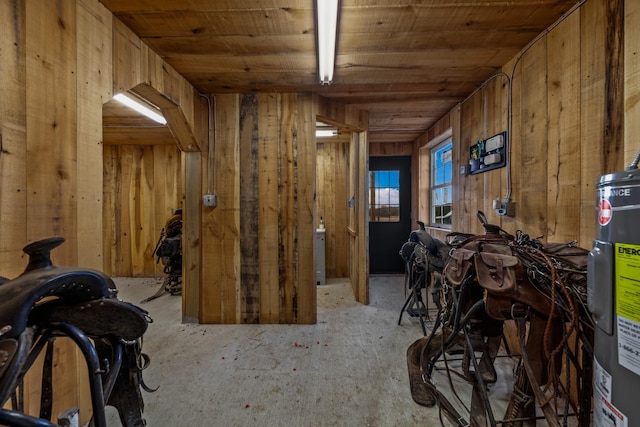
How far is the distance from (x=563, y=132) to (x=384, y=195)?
3195 mm

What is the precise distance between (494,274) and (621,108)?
1.08 m

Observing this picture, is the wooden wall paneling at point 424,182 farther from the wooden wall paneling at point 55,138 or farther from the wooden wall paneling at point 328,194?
the wooden wall paneling at point 55,138

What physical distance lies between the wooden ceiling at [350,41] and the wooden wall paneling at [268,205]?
26 centimetres

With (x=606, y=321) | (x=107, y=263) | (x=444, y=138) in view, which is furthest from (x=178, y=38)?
(x=107, y=263)

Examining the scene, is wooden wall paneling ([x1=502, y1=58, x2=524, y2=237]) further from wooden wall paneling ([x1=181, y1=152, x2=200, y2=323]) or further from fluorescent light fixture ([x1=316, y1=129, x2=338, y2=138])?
wooden wall paneling ([x1=181, y1=152, x2=200, y2=323])

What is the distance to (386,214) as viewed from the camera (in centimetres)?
480

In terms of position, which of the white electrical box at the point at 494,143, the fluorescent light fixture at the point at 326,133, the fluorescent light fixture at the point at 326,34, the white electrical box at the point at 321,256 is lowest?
the white electrical box at the point at 321,256

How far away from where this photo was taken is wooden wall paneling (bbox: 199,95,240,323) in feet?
8.96

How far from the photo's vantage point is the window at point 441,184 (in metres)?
3.81

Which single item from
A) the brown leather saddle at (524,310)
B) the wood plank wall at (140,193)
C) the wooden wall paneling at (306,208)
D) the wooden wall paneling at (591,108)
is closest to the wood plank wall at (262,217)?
the wooden wall paneling at (306,208)

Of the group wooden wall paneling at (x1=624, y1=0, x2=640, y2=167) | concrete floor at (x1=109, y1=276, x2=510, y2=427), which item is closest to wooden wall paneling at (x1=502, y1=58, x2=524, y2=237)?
wooden wall paneling at (x1=624, y1=0, x2=640, y2=167)

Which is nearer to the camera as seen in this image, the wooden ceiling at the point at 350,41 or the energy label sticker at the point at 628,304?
the energy label sticker at the point at 628,304

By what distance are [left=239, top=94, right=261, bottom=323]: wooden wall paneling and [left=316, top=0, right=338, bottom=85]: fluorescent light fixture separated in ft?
3.00

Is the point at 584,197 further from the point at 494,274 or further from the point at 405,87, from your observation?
the point at 405,87
